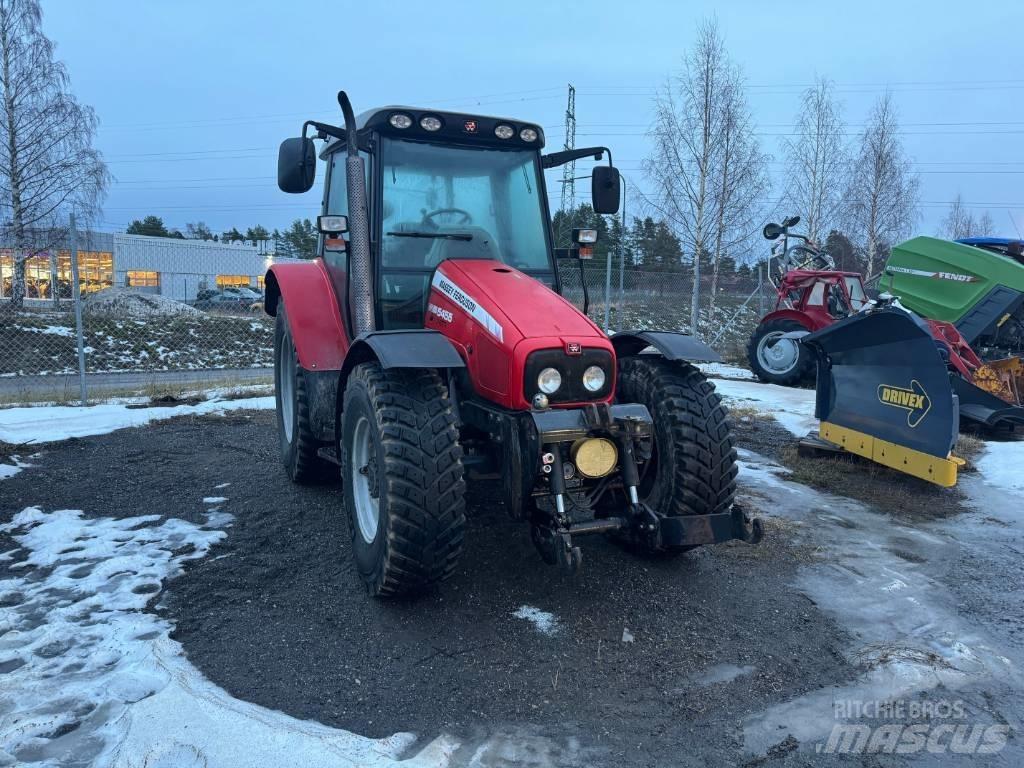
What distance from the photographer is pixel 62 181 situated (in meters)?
18.8

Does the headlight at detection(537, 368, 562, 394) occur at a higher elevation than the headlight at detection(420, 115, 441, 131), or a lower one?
lower

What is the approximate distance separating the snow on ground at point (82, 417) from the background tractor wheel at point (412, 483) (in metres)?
4.96

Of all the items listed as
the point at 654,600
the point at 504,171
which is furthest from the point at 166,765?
the point at 504,171

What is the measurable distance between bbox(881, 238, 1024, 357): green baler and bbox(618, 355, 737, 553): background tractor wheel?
716 cm

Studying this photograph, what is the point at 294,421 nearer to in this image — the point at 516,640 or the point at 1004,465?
the point at 516,640

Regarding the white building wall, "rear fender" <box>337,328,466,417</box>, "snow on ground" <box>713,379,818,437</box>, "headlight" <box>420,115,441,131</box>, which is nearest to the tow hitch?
"rear fender" <box>337,328,466,417</box>

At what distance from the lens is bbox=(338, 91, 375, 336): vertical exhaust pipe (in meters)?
4.17

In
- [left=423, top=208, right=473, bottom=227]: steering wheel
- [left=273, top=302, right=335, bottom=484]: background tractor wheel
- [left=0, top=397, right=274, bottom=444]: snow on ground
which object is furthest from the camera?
[left=0, top=397, right=274, bottom=444]: snow on ground

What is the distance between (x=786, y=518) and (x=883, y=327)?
1850 millimetres

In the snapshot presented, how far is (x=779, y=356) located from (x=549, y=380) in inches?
357

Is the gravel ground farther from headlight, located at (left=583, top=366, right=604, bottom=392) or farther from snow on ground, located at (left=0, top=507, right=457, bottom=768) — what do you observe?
headlight, located at (left=583, top=366, right=604, bottom=392)

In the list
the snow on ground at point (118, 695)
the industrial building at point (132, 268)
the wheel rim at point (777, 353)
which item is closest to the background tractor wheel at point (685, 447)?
the snow on ground at point (118, 695)

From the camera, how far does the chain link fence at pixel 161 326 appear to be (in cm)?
1484

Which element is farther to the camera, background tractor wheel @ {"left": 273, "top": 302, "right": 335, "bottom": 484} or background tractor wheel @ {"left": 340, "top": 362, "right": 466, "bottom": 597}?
background tractor wheel @ {"left": 273, "top": 302, "right": 335, "bottom": 484}
